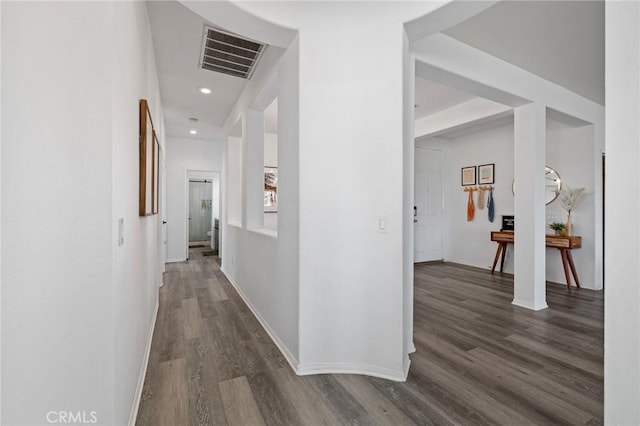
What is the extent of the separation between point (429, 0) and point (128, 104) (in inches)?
71.8

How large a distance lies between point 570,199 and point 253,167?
4465mm

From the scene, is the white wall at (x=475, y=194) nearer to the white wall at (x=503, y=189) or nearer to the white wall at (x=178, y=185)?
the white wall at (x=503, y=189)

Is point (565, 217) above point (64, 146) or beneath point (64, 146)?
beneath

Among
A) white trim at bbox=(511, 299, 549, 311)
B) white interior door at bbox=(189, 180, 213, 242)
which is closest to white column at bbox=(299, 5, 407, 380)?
white trim at bbox=(511, 299, 549, 311)

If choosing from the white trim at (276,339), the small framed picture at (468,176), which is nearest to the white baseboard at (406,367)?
the white trim at (276,339)

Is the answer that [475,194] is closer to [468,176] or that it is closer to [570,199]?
[468,176]

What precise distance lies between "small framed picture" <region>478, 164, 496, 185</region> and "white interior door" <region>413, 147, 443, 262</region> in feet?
2.71

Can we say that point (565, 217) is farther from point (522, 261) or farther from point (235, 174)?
point (235, 174)

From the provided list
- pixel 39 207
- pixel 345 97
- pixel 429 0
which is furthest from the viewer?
pixel 345 97

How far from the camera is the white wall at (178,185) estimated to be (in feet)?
20.7

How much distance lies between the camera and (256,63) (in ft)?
9.78

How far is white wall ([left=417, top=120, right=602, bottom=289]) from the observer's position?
167 inches

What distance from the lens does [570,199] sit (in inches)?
171

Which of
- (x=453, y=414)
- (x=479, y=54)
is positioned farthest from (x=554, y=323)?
(x=479, y=54)
